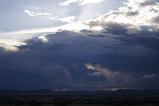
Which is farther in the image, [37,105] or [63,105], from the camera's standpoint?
[37,105]

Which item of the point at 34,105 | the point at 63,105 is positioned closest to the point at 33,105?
the point at 34,105

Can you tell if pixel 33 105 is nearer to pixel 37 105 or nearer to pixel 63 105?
pixel 37 105

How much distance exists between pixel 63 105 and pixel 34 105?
12.4 metres

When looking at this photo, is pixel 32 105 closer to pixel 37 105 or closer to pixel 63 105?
pixel 37 105

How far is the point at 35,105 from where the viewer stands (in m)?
106

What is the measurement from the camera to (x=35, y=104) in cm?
10831

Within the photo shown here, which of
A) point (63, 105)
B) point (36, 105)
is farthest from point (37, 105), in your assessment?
point (63, 105)

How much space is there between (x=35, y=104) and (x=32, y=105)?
3.34 metres

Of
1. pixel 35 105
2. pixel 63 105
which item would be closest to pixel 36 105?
pixel 35 105

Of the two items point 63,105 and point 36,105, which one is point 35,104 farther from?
point 63,105

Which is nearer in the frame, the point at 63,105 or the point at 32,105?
the point at 63,105

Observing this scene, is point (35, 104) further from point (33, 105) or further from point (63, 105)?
point (63, 105)

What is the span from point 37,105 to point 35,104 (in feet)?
7.83

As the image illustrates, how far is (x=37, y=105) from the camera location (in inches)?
4176
